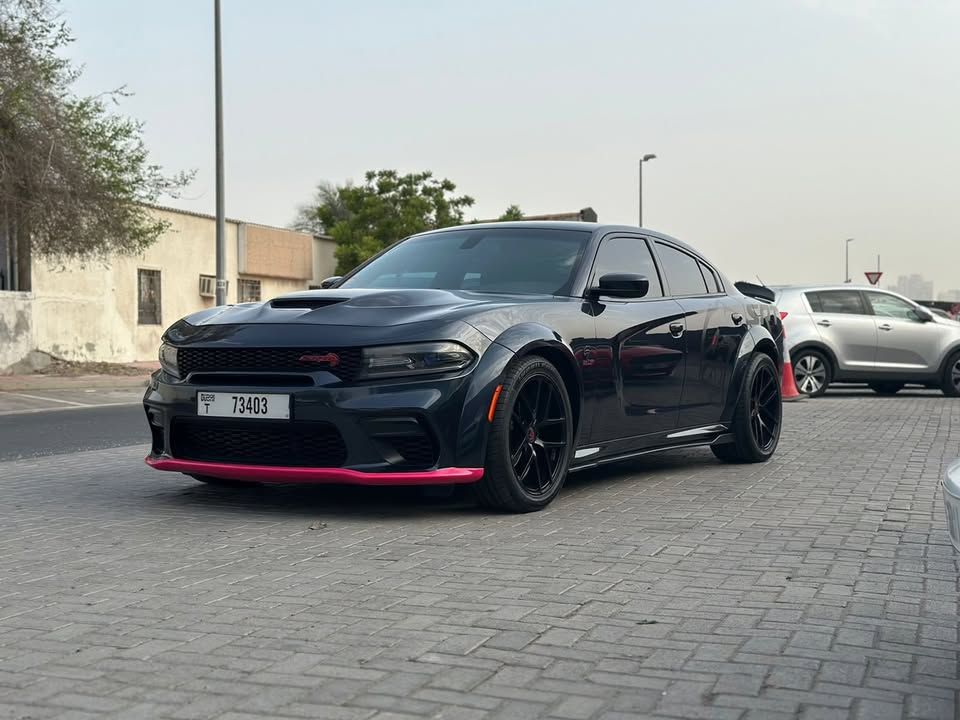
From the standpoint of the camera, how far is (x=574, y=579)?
4.71m

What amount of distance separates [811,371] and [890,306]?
1.56m

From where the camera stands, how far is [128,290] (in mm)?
30250

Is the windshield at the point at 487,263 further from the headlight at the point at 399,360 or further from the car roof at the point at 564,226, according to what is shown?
the headlight at the point at 399,360

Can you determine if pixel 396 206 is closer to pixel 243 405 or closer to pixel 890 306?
pixel 890 306

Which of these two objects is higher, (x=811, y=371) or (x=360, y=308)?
(x=360, y=308)

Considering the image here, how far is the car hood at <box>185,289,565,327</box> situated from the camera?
6121 mm

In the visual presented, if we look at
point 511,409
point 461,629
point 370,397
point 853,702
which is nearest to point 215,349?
point 370,397

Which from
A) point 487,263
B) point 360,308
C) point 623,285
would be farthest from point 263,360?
point 623,285

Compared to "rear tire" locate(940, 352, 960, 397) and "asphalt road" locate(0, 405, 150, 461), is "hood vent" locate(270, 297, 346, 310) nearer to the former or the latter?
"asphalt road" locate(0, 405, 150, 461)

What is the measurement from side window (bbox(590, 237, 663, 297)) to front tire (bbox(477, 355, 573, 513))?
0.94m

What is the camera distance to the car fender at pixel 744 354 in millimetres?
8468

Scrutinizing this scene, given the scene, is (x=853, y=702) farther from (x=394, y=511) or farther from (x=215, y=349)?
(x=215, y=349)

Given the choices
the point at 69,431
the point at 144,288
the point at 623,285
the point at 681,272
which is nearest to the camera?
the point at 623,285

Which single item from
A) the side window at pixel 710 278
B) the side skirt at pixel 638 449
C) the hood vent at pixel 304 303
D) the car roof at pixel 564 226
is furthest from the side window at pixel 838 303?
the hood vent at pixel 304 303
